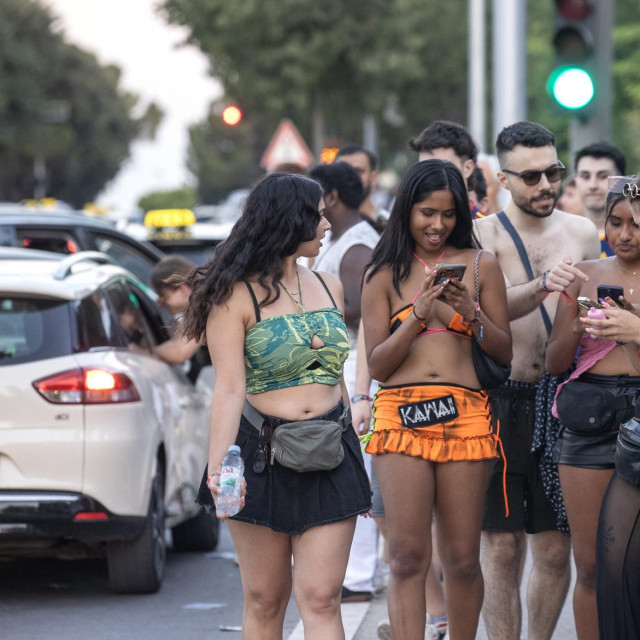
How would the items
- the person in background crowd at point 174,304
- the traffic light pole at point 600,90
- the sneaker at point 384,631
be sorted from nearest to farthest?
the sneaker at point 384,631
the person in background crowd at point 174,304
the traffic light pole at point 600,90

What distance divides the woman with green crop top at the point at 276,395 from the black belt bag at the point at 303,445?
3cm

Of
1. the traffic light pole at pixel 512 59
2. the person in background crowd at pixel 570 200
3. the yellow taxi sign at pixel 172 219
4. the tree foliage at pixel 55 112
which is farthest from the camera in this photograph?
the tree foliage at pixel 55 112

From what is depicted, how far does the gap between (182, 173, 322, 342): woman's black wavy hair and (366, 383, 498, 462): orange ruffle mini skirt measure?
775 millimetres

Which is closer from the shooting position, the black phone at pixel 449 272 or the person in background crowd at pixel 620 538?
the person in background crowd at pixel 620 538

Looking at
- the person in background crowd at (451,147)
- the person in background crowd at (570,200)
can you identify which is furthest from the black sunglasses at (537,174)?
the person in background crowd at (570,200)

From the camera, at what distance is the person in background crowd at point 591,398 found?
514 centimetres

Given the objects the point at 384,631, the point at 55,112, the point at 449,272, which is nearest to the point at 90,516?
the point at 384,631

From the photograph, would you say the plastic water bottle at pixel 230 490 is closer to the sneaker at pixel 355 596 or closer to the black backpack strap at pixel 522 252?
the black backpack strap at pixel 522 252

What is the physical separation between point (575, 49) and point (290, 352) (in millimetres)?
4468

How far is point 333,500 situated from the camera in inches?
187

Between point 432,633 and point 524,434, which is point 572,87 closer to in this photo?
point 524,434

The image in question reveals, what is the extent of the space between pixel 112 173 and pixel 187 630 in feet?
286

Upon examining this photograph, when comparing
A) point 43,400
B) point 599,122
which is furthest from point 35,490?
point 599,122

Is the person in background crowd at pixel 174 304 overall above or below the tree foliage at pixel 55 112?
below
